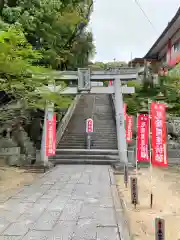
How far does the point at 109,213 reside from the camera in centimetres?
591

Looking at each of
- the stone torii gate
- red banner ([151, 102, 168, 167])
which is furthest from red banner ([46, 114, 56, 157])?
red banner ([151, 102, 168, 167])

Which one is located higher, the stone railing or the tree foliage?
the tree foliage

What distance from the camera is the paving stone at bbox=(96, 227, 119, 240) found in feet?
14.9

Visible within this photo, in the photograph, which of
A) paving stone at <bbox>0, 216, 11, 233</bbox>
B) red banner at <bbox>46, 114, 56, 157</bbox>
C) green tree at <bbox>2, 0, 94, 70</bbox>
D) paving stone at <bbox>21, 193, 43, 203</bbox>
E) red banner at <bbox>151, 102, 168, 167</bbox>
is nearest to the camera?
paving stone at <bbox>0, 216, 11, 233</bbox>

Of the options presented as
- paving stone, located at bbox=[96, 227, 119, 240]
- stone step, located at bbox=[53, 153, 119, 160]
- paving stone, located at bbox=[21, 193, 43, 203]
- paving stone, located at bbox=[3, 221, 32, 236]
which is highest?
stone step, located at bbox=[53, 153, 119, 160]

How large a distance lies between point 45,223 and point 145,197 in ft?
14.5

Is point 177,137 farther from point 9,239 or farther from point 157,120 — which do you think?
point 9,239

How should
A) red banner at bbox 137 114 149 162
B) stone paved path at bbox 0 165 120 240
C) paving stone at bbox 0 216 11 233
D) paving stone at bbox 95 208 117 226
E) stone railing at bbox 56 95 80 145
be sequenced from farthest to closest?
1. stone railing at bbox 56 95 80 145
2. red banner at bbox 137 114 149 162
3. paving stone at bbox 95 208 117 226
4. paving stone at bbox 0 216 11 233
5. stone paved path at bbox 0 165 120 240

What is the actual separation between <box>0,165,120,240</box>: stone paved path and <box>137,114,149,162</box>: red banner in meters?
2.00

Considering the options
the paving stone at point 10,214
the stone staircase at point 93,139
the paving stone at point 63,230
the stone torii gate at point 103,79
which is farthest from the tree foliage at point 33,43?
the paving stone at point 63,230

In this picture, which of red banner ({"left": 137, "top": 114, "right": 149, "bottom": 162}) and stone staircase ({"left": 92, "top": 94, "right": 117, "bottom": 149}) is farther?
stone staircase ({"left": 92, "top": 94, "right": 117, "bottom": 149})

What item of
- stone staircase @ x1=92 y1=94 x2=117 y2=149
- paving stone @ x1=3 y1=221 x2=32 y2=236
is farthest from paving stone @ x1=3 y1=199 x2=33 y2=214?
stone staircase @ x1=92 y1=94 x2=117 y2=149

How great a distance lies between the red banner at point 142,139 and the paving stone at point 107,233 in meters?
5.98

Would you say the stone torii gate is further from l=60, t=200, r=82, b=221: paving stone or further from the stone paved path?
l=60, t=200, r=82, b=221: paving stone
